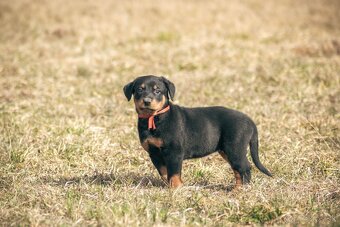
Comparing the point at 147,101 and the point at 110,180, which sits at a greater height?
the point at 147,101

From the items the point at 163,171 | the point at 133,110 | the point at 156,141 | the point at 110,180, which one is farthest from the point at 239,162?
the point at 133,110

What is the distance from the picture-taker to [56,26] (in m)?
16.8

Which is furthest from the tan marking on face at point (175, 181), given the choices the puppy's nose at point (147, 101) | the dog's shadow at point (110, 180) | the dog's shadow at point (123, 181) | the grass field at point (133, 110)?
the puppy's nose at point (147, 101)

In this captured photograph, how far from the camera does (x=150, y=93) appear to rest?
219 inches

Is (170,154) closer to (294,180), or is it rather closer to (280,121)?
(294,180)

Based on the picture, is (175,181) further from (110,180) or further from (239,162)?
(110,180)

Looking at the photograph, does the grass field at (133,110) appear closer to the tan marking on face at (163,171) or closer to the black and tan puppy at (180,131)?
the tan marking on face at (163,171)

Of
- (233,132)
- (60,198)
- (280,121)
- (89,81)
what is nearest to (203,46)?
(89,81)

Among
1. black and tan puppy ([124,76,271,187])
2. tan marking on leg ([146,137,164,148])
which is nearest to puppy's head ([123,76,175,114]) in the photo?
black and tan puppy ([124,76,271,187])

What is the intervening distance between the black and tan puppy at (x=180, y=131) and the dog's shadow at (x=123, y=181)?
0.71 feet

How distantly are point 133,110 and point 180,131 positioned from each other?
11.4 ft

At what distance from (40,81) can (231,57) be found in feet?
15.6

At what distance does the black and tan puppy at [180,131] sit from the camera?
18.2 feet

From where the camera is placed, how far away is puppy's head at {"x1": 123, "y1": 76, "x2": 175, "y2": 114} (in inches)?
213
